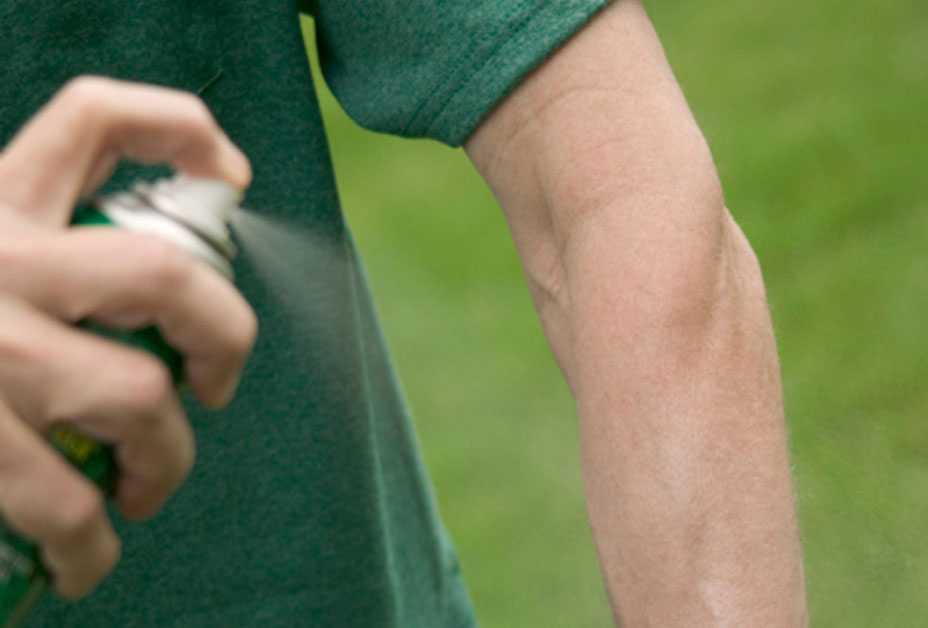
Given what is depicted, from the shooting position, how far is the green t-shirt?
44.0 inches

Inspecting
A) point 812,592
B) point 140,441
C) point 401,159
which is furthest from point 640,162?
point 401,159

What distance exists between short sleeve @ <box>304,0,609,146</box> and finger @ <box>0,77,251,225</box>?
0.32 metres

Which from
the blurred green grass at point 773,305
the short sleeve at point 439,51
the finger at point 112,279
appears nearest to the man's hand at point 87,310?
the finger at point 112,279

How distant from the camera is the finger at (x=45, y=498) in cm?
80

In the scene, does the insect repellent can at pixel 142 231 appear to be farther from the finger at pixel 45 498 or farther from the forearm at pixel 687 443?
the forearm at pixel 687 443

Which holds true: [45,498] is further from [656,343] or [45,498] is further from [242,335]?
[656,343]

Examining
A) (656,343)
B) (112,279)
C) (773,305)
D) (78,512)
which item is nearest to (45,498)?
(78,512)

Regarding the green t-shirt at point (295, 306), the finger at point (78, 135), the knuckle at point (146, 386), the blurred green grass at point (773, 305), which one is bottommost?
the blurred green grass at point (773, 305)

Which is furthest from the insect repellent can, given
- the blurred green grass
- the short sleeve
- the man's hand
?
the blurred green grass

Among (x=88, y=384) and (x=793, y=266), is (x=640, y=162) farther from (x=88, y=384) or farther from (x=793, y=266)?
(x=793, y=266)

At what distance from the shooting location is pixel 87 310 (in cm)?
80

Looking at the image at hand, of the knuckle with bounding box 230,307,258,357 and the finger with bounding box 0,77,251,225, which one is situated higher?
the finger with bounding box 0,77,251,225

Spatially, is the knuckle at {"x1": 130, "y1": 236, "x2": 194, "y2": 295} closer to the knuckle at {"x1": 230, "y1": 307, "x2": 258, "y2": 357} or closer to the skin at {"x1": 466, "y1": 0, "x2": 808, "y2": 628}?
the knuckle at {"x1": 230, "y1": 307, "x2": 258, "y2": 357}

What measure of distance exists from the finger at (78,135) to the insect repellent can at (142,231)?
0.04m
